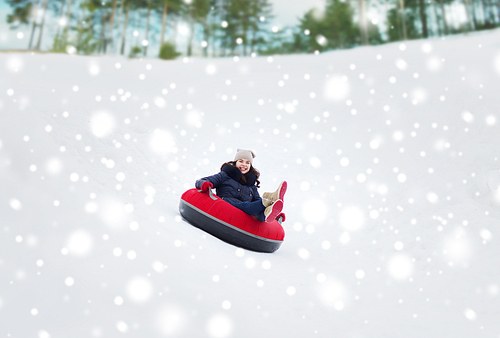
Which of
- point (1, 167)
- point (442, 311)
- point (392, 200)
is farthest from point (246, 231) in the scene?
point (392, 200)

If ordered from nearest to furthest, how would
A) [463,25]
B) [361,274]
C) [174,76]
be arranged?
[361,274], [174,76], [463,25]

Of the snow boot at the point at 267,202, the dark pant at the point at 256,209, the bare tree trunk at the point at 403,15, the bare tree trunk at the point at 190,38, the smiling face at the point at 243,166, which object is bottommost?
the dark pant at the point at 256,209

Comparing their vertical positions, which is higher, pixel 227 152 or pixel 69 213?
pixel 227 152

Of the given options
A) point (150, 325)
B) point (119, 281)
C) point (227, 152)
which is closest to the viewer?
point (150, 325)

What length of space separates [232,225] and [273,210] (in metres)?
0.53

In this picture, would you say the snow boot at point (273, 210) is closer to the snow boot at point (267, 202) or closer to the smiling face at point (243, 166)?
the snow boot at point (267, 202)

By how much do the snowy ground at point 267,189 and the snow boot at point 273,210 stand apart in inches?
17.1

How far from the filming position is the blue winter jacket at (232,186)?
3.72 metres

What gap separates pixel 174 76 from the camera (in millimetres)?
9312

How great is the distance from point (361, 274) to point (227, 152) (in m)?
4.26

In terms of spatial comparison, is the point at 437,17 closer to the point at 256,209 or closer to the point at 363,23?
the point at 363,23

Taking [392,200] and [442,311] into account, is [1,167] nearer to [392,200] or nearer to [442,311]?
[442,311]

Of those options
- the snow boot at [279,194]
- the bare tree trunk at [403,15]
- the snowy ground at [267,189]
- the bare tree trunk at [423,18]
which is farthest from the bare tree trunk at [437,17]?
the snow boot at [279,194]

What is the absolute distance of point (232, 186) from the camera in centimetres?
379
